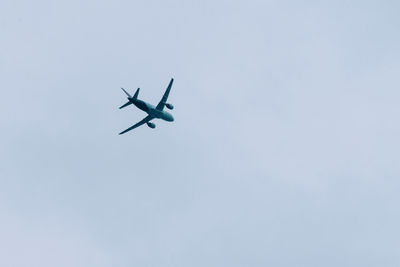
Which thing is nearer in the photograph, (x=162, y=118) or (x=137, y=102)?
(x=137, y=102)

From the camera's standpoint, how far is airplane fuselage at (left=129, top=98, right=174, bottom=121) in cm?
15960

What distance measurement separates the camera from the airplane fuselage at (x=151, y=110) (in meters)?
160

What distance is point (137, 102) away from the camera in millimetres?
159375

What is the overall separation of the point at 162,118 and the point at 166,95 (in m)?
8.17

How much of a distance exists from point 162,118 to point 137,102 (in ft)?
39.8

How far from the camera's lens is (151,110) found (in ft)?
541

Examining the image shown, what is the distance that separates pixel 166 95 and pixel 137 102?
7604 mm

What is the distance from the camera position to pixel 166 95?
537ft

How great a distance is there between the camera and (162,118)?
558 ft
